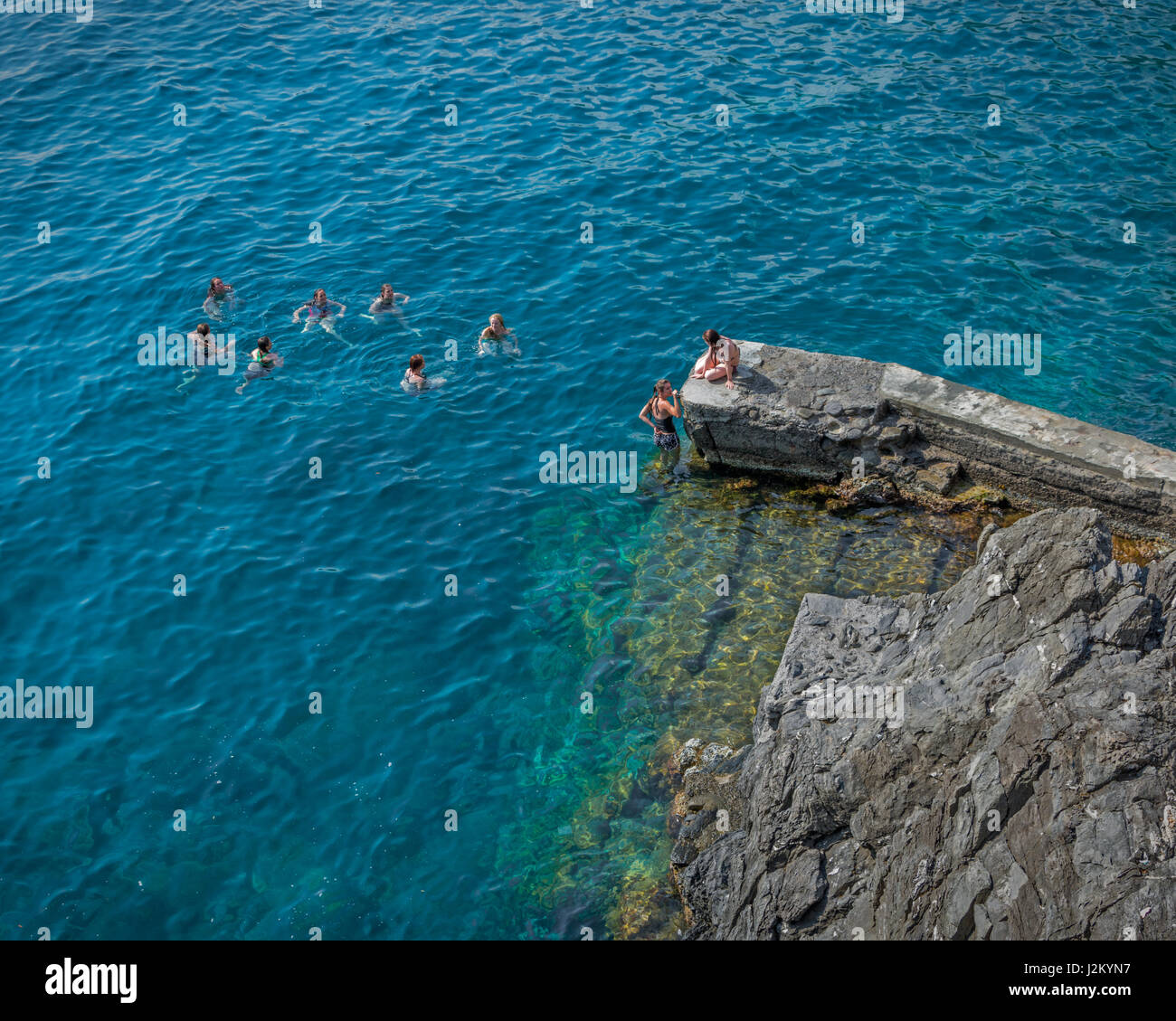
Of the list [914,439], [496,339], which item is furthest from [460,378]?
[914,439]

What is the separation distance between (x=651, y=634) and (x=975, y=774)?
19.7 ft

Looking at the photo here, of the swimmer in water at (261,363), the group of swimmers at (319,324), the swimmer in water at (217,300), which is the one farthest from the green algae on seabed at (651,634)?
the swimmer in water at (217,300)

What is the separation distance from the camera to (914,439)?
15516 millimetres

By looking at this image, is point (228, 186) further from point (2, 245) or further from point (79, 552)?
point (79, 552)

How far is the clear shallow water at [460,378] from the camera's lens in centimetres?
1276

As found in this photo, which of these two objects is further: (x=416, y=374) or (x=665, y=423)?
(x=416, y=374)

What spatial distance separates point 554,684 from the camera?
14211 millimetres

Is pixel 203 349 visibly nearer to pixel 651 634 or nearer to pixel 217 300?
pixel 217 300

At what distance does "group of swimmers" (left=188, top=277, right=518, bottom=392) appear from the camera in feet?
63.7

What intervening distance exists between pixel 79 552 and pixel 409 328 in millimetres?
7950

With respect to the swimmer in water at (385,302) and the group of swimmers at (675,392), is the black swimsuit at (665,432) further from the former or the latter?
the swimmer in water at (385,302)

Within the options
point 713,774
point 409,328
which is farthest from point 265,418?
point 713,774

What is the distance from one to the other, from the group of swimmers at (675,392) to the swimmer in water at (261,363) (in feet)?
26.5
